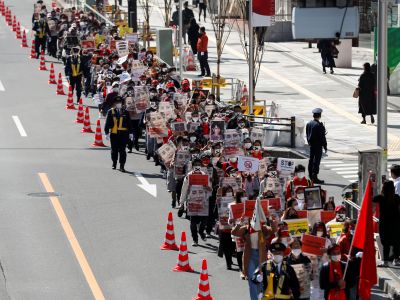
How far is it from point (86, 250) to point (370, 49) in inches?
1231

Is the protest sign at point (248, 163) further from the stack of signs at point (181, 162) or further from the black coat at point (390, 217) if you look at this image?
the black coat at point (390, 217)

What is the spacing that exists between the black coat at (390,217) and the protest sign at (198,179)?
3.78m

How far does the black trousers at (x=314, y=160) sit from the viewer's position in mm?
30359

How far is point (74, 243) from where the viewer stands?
24.9 m

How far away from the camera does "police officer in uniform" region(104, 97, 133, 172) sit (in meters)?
31.8

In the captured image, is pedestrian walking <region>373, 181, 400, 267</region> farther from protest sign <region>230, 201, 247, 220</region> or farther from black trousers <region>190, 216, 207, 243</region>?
black trousers <region>190, 216, 207, 243</region>

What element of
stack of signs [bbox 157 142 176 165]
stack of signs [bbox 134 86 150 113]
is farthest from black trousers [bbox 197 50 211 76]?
stack of signs [bbox 157 142 176 165]

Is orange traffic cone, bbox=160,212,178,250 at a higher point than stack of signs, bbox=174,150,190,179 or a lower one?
lower

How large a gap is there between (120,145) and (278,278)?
13.7 metres

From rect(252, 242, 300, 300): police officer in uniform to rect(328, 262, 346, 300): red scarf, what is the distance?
0.70 m

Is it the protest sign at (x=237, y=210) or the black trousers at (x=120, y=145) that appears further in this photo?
the black trousers at (x=120, y=145)

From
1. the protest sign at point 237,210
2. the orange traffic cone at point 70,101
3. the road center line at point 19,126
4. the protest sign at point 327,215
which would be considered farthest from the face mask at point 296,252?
the orange traffic cone at point 70,101

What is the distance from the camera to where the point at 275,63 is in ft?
170

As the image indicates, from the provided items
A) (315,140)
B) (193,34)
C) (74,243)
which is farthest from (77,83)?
(74,243)
